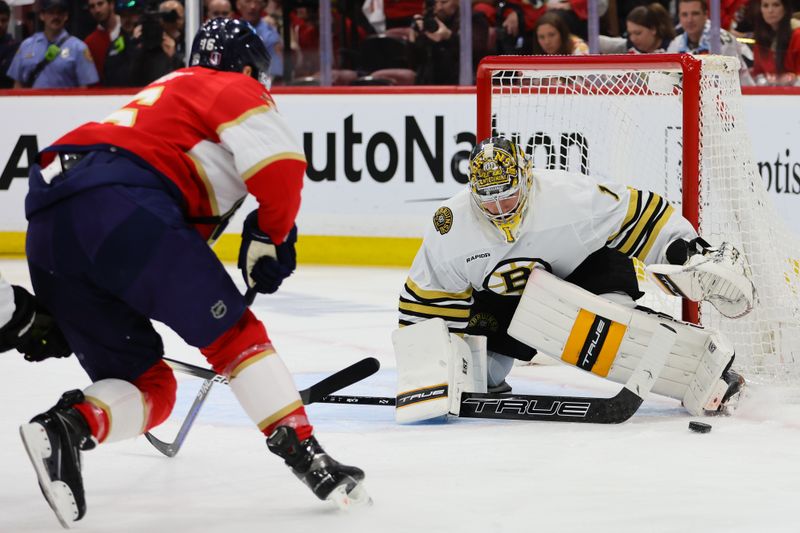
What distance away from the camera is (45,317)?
241 centimetres

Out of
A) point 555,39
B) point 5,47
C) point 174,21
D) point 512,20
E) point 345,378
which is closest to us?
point 345,378

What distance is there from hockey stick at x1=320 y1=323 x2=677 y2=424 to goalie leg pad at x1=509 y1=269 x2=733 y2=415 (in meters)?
0.03

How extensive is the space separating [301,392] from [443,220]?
0.65 m

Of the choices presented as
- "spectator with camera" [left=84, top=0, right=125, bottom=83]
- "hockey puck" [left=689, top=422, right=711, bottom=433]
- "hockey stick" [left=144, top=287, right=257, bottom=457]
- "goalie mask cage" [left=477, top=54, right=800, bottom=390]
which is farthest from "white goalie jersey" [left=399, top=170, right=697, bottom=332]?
"spectator with camera" [left=84, top=0, right=125, bottom=83]

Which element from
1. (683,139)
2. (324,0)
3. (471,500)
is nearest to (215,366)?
(471,500)

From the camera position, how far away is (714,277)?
3.15 m

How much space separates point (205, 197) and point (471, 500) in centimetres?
74

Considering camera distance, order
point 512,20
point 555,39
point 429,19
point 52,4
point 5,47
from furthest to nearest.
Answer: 1. point 5,47
2. point 52,4
3. point 429,19
4. point 512,20
5. point 555,39

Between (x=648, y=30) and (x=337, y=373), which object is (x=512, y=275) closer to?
(x=337, y=373)

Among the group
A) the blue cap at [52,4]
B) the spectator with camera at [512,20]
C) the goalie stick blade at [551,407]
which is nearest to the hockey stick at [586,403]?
the goalie stick blade at [551,407]

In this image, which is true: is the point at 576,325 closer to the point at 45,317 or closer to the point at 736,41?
the point at 45,317

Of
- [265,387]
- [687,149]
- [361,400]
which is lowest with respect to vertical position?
[361,400]

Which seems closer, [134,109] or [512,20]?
[134,109]

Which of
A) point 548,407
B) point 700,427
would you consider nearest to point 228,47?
point 548,407
